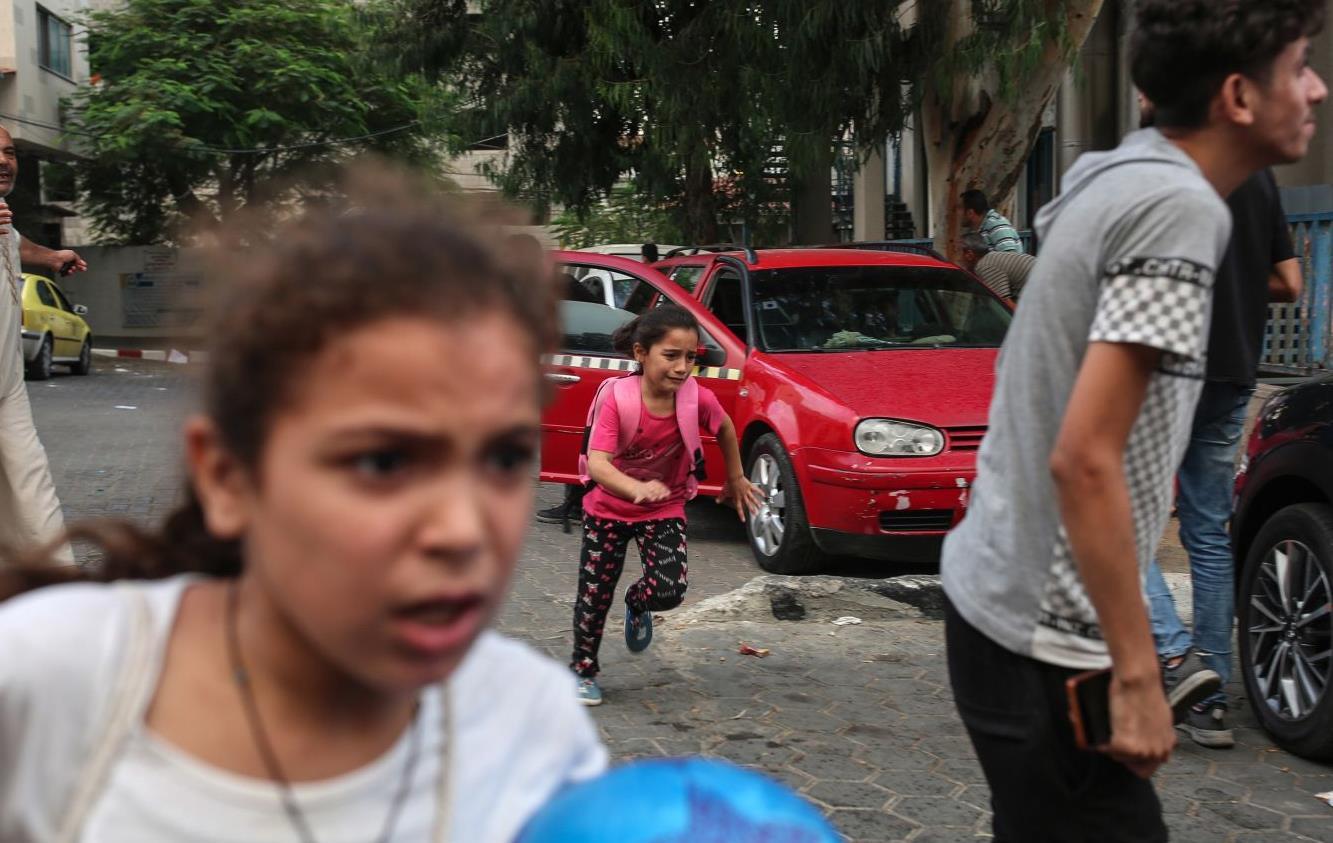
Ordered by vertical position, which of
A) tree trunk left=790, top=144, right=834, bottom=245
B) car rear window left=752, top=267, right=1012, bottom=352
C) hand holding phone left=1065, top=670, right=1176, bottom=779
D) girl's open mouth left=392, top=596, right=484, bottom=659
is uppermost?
tree trunk left=790, top=144, right=834, bottom=245

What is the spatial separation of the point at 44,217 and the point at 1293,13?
39006mm

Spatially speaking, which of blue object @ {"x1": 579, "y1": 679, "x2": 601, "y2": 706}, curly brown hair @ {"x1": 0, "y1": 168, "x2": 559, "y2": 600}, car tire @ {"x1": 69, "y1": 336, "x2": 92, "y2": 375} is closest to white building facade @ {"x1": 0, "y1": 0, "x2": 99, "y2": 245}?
car tire @ {"x1": 69, "y1": 336, "x2": 92, "y2": 375}

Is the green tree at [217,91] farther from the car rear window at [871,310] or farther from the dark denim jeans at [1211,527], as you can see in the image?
the dark denim jeans at [1211,527]

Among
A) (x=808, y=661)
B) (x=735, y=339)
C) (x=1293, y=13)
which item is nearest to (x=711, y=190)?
(x=735, y=339)

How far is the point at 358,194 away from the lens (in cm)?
139

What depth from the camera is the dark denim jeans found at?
4945mm

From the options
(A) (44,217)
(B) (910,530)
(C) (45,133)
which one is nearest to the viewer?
(B) (910,530)

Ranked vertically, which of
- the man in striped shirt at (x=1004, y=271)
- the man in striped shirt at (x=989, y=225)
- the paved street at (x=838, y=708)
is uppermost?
the man in striped shirt at (x=989, y=225)

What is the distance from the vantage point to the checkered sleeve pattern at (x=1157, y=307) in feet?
6.75

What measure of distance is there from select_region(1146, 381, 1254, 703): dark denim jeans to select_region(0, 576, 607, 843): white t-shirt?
393 cm

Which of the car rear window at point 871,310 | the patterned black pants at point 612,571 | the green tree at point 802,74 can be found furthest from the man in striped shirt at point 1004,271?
the patterned black pants at point 612,571

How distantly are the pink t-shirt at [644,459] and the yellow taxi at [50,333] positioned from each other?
1831 cm

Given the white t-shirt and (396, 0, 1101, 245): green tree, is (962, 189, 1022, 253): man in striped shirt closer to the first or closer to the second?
(396, 0, 1101, 245): green tree

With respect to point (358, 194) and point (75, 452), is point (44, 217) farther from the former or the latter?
point (358, 194)
